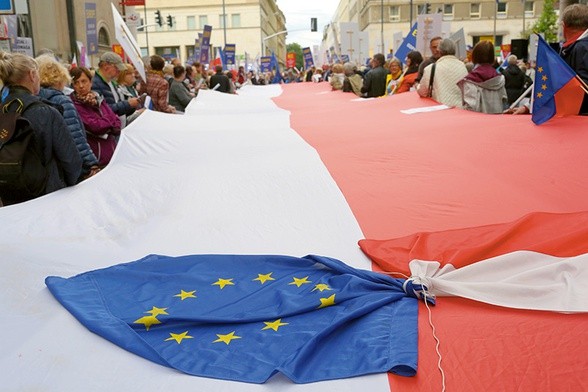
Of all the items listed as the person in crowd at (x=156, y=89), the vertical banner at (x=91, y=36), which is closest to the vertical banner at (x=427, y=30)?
the person in crowd at (x=156, y=89)

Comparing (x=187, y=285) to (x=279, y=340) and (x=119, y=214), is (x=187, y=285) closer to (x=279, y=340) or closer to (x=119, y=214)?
(x=279, y=340)

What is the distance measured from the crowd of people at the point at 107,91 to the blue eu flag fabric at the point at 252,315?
59.3 inches

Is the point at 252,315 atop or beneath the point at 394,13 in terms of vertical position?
beneath

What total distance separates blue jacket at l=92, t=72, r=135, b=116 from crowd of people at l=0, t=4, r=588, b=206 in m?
0.01

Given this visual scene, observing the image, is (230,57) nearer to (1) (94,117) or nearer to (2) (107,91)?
(2) (107,91)

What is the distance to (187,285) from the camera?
8.89 ft

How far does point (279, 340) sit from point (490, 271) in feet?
3.24

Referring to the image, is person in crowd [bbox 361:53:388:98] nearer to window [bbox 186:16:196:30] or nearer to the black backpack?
the black backpack

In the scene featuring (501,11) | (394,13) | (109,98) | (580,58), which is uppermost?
(394,13)

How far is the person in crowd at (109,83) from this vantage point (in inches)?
250

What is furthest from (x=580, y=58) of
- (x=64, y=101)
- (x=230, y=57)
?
(x=230, y=57)

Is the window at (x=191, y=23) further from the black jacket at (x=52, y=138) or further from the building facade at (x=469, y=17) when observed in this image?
the black jacket at (x=52, y=138)

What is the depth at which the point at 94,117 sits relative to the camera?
5328 mm

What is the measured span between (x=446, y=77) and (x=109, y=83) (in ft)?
11.8
